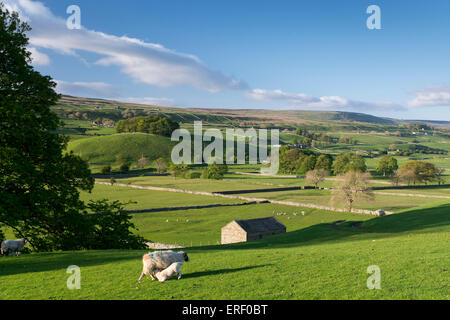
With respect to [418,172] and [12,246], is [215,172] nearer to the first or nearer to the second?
[418,172]

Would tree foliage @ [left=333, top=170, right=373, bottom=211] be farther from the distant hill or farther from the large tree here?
the distant hill

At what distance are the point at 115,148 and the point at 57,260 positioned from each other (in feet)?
562

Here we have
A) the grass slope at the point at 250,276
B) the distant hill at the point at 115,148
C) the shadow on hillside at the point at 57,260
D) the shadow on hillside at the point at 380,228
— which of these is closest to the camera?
the grass slope at the point at 250,276

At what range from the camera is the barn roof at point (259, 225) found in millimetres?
51213

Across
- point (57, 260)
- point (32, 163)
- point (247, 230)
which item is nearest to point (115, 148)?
point (247, 230)

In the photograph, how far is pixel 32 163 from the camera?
23422 millimetres

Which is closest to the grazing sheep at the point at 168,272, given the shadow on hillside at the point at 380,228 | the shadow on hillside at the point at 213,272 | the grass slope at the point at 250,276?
the grass slope at the point at 250,276

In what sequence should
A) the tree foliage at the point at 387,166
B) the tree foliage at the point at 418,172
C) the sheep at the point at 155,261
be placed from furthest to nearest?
the tree foliage at the point at 387,166, the tree foliage at the point at 418,172, the sheep at the point at 155,261

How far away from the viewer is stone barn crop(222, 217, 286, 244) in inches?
1973

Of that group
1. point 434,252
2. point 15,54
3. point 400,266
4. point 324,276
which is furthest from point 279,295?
point 15,54

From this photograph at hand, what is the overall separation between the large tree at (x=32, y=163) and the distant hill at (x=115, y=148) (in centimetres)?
15092

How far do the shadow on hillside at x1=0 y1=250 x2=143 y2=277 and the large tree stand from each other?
7.13ft

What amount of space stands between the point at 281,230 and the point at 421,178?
102 meters

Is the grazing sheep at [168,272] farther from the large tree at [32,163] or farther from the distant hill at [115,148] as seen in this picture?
the distant hill at [115,148]
